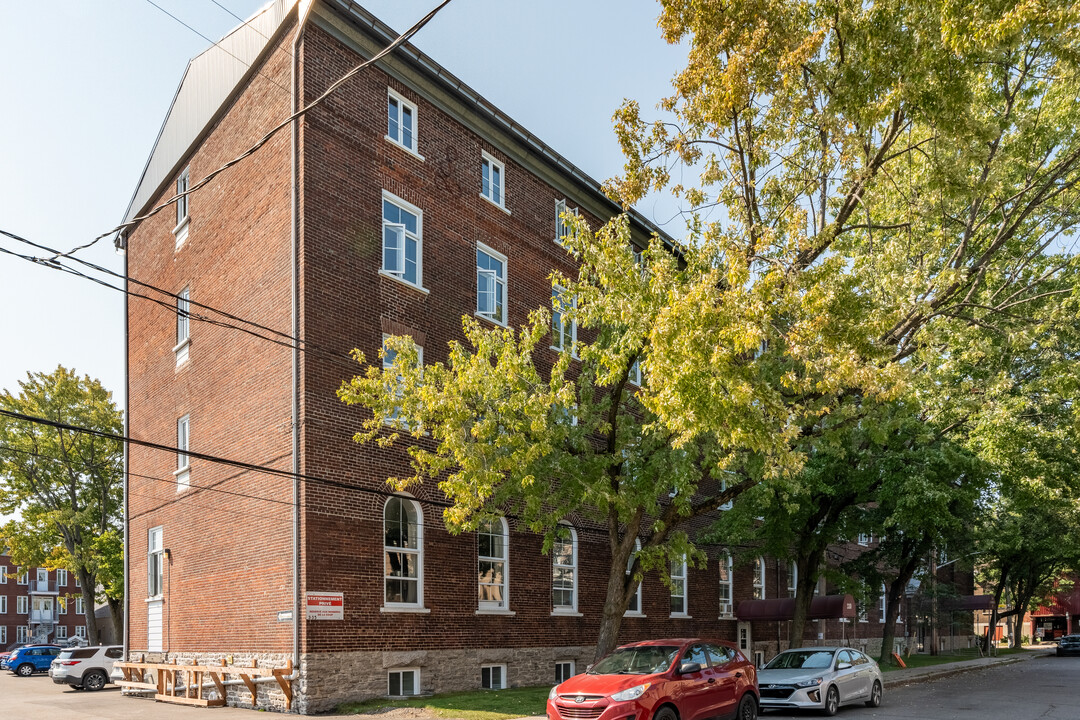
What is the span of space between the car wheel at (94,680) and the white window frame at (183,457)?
29.2ft

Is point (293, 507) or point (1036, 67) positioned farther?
point (293, 507)

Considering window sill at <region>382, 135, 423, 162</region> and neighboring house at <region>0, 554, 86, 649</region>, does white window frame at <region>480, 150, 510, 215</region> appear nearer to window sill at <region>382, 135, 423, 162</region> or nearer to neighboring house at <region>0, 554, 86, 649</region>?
window sill at <region>382, 135, 423, 162</region>

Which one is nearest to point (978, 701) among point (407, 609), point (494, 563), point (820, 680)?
point (820, 680)

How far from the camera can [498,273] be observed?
940 inches

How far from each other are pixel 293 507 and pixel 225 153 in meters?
9.71

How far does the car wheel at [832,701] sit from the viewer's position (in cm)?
1683

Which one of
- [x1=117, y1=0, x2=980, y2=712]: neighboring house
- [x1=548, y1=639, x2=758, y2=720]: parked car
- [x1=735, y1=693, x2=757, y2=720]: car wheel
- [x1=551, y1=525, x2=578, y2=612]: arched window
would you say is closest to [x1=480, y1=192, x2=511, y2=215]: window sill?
[x1=117, y1=0, x2=980, y2=712]: neighboring house

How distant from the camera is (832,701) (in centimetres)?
1698

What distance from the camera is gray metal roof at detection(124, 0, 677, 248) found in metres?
20.1

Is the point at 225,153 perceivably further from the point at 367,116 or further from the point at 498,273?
the point at 498,273

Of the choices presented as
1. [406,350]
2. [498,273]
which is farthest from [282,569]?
[498,273]

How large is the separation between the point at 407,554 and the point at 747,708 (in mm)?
8018

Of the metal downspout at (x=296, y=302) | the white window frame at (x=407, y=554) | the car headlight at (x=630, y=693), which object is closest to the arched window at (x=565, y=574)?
the white window frame at (x=407, y=554)

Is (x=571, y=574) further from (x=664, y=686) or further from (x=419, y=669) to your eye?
(x=664, y=686)
